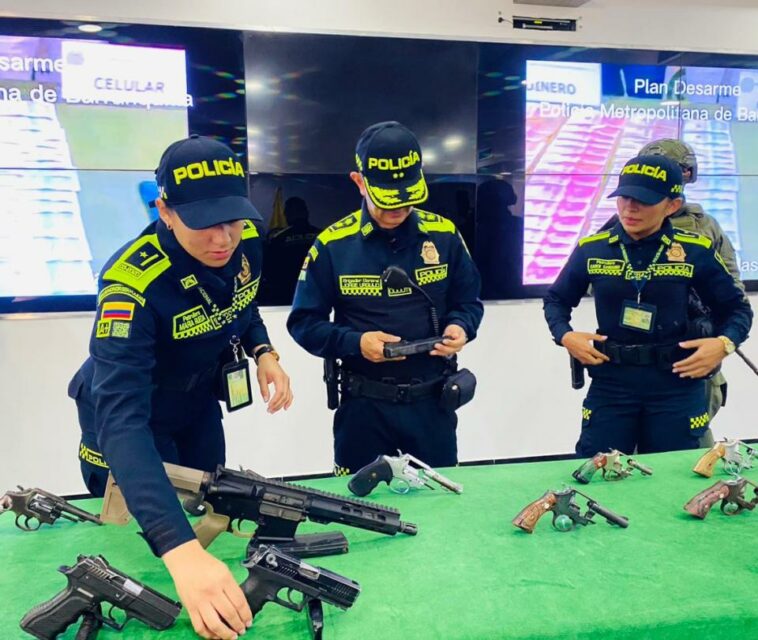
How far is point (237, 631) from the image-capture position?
1.06 m

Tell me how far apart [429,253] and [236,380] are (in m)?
0.84

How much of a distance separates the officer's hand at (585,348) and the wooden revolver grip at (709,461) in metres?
0.48

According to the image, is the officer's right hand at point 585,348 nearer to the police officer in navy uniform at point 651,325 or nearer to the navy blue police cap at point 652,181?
the police officer in navy uniform at point 651,325

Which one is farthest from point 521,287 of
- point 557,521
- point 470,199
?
point 557,521

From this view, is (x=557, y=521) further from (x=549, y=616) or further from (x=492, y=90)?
(x=492, y=90)

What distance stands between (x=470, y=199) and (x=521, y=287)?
60cm

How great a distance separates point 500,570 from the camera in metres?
1.28

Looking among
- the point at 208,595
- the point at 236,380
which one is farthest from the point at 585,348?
the point at 208,595

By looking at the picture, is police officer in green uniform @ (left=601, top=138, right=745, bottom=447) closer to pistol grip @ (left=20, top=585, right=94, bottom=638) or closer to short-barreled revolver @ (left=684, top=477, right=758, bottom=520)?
short-barreled revolver @ (left=684, top=477, right=758, bottom=520)

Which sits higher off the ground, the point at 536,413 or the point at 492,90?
the point at 492,90

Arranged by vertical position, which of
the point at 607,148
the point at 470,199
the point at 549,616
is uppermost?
the point at 607,148

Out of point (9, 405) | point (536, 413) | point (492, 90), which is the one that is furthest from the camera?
point (536, 413)

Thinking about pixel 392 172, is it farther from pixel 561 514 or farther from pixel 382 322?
pixel 561 514

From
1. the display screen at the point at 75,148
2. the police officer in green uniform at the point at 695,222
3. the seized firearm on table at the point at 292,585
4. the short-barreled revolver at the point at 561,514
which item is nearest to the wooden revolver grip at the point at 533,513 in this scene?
the short-barreled revolver at the point at 561,514
